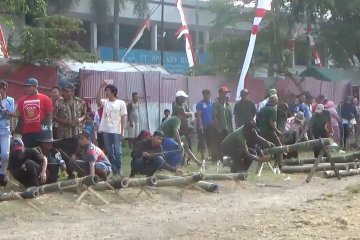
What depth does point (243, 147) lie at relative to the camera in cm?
1352

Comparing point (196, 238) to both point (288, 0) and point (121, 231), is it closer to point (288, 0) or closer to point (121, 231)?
point (121, 231)

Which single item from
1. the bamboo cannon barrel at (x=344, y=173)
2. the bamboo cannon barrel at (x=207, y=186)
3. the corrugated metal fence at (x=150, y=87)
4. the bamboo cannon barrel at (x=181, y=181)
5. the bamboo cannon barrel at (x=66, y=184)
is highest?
the corrugated metal fence at (x=150, y=87)

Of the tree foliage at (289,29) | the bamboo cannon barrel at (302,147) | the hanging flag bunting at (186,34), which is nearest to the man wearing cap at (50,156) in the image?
the bamboo cannon barrel at (302,147)

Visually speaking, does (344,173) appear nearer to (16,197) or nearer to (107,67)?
(16,197)

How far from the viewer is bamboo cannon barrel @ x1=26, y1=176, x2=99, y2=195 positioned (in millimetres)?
9906

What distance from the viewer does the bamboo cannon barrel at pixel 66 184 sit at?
991 cm

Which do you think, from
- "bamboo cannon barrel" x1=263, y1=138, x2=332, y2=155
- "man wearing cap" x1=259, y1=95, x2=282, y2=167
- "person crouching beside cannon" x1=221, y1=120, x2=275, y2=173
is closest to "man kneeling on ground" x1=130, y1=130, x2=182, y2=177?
"person crouching beside cannon" x1=221, y1=120, x2=275, y2=173

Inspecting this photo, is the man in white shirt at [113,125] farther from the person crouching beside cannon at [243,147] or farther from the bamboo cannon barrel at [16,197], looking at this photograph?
the bamboo cannon barrel at [16,197]

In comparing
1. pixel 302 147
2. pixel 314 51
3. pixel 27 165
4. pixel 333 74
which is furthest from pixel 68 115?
pixel 314 51

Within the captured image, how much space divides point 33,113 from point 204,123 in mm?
6276

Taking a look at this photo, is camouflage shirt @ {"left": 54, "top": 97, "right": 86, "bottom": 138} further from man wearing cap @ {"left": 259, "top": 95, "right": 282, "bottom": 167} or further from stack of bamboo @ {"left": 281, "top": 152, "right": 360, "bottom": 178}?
stack of bamboo @ {"left": 281, "top": 152, "right": 360, "bottom": 178}

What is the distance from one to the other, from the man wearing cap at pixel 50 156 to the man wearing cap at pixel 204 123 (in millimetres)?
5697

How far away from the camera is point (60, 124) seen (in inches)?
479

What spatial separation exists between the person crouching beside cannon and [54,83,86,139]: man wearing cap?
2.92 metres
